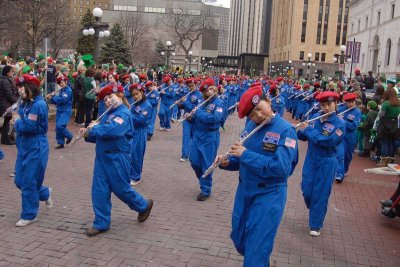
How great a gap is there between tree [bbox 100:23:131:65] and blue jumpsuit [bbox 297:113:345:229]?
38018 mm

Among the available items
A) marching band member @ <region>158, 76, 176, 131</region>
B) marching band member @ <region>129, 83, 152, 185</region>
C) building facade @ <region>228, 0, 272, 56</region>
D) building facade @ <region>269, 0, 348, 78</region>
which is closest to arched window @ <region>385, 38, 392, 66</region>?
building facade @ <region>269, 0, 348, 78</region>

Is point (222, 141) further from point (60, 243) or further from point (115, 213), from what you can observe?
point (60, 243)

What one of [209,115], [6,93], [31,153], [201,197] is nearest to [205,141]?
[209,115]

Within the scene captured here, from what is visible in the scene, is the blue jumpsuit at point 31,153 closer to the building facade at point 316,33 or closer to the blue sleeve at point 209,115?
the blue sleeve at point 209,115

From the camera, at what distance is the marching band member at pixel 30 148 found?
233 inches

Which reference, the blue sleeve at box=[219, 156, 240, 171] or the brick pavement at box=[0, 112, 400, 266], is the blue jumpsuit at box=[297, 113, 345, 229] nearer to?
the brick pavement at box=[0, 112, 400, 266]

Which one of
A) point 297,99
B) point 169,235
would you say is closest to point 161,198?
point 169,235

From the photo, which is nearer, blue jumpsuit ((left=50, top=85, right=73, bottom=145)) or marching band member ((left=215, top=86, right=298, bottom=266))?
marching band member ((left=215, top=86, right=298, bottom=266))

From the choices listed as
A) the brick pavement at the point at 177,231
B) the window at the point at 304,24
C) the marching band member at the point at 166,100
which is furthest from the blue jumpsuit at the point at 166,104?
the window at the point at 304,24

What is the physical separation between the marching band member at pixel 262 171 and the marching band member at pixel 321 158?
2013 millimetres

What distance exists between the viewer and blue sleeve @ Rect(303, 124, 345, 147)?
6.00 m

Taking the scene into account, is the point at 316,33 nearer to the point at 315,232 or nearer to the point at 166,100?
the point at 166,100

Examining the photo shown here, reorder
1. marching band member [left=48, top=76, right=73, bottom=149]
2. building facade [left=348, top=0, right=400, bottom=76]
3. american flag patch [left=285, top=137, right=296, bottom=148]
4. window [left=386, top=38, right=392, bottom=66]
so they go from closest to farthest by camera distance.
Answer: american flag patch [left=285, top=137, right=296, bottom=148]
marching band member [left=48, top=76, right=73, bottom=149]
building facade [left=348, top=0, right=400, bottom=76]
window [left=386, top=38, right=392, bottom=66]

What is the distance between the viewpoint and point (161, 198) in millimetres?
7645
